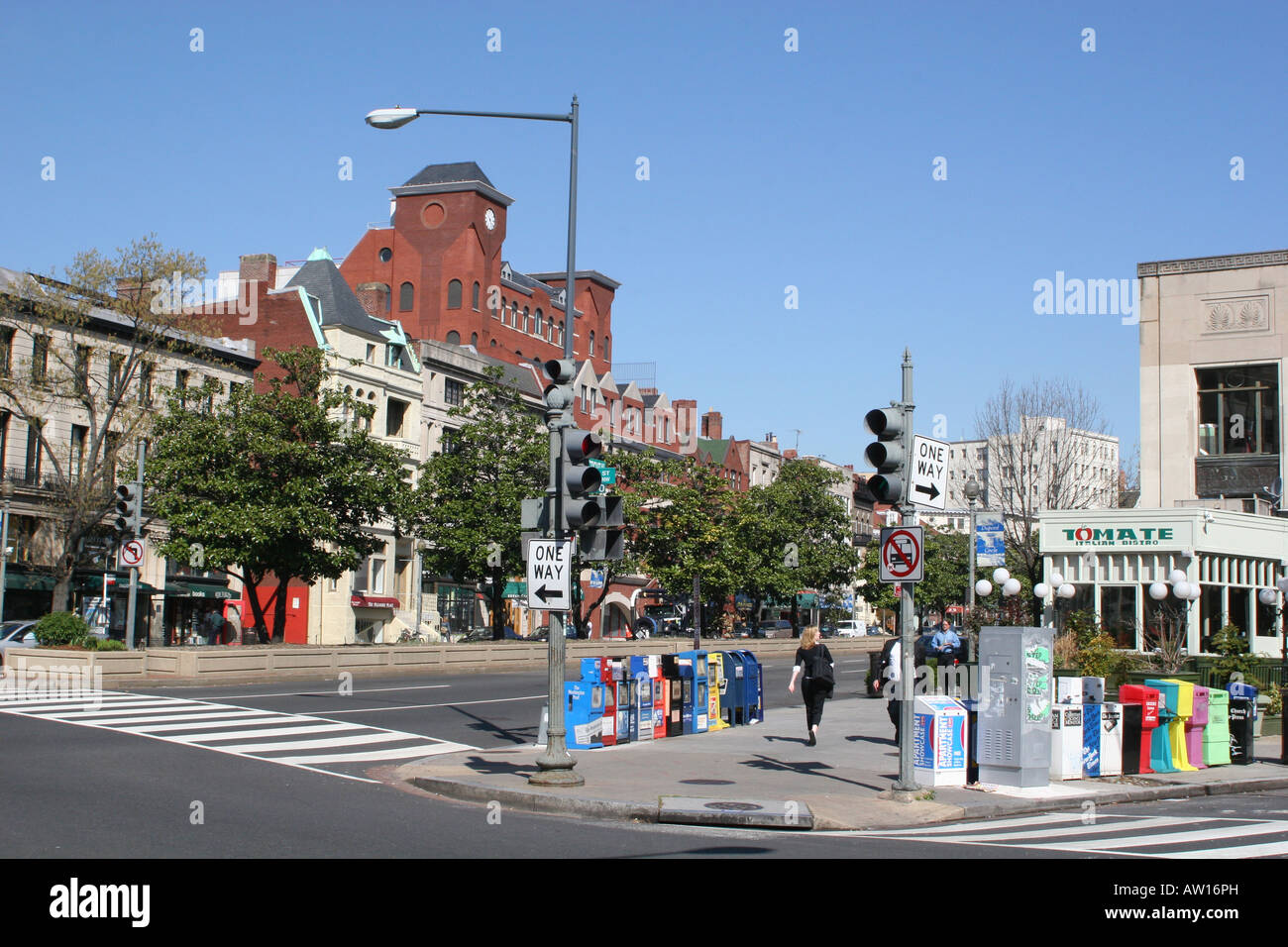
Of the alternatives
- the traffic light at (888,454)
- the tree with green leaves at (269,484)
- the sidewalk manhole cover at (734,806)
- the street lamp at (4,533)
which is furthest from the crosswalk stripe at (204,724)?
the street lamp at (4,533)

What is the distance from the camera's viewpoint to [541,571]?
13.6 m

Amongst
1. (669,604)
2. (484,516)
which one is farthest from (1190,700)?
(669,604)

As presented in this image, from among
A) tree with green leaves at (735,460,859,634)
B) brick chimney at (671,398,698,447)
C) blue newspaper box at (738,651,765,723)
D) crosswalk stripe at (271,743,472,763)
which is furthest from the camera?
brick chimney at (671,398,698,447)

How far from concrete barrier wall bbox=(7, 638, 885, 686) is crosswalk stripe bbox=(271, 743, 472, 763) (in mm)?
12837

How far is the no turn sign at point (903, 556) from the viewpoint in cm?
1290

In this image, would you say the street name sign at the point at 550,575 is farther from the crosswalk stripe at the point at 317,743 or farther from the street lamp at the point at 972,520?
the street lamp at the point at 972,520

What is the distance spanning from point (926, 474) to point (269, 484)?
2747 cm

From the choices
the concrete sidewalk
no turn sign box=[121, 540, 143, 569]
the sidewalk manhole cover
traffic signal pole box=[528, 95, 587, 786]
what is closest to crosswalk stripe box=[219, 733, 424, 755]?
the concrete sidewalk

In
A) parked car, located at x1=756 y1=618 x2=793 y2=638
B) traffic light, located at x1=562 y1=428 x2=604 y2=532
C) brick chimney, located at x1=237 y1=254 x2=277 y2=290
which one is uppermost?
brick chimney, located at x1=237 y1=254 x2=277 y2=290

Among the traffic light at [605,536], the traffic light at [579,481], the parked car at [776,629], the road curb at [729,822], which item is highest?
the traffic light at [579,481]

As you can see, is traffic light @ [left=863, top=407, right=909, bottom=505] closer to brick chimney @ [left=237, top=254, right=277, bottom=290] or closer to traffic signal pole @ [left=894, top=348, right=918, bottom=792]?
traffic signal pole @ [left=894, top=348, right=918, bottom=792]

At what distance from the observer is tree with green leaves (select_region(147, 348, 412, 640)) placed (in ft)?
119

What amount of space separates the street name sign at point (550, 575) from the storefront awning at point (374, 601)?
43677 millimetres

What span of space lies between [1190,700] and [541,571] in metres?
9.38
